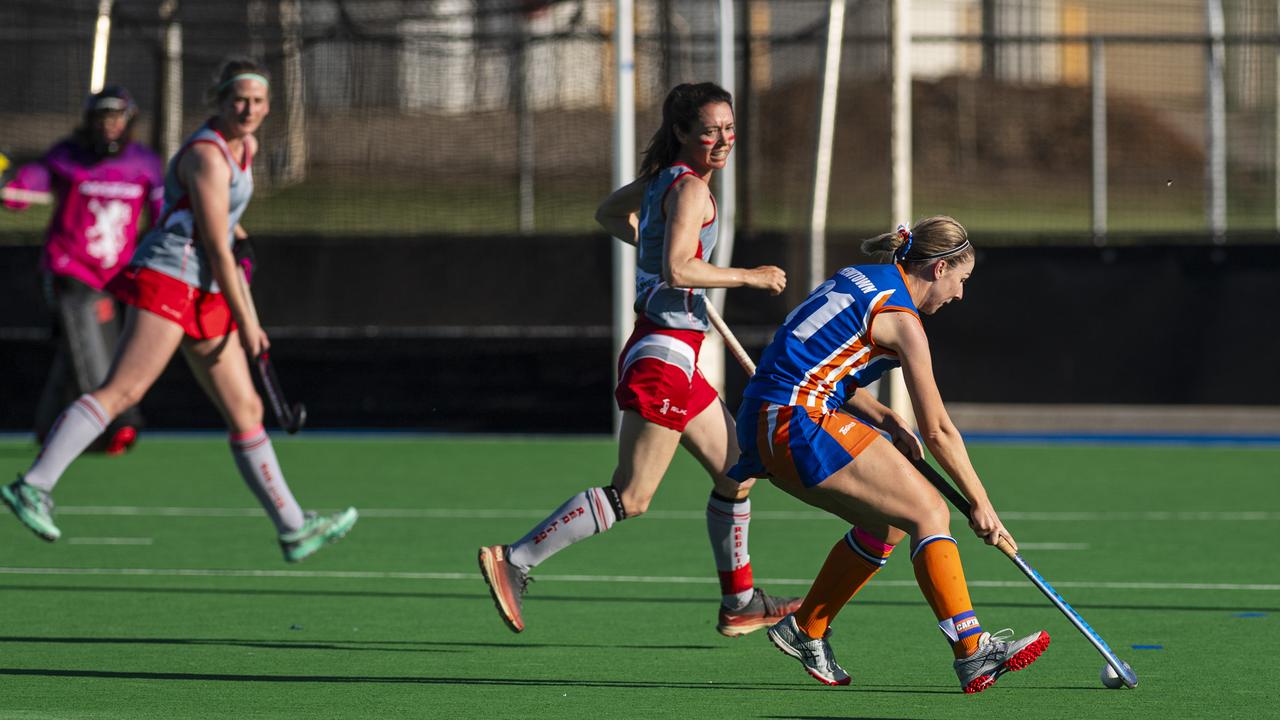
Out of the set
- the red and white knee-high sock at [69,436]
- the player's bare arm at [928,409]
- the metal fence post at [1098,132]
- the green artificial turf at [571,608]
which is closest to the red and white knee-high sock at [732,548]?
the green artificial turf at [571,608]

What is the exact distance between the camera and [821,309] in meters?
5.90

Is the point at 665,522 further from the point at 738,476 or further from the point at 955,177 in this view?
the point at 955,177

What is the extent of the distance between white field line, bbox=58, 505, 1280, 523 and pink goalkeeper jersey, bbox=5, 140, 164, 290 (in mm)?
2063

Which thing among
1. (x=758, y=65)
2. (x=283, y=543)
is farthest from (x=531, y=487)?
(x=758, y=65)

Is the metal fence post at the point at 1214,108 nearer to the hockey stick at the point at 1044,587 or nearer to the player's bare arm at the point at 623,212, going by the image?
the player's bare arm at the point at 623,212

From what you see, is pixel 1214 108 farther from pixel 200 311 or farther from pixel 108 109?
pixel 200 311

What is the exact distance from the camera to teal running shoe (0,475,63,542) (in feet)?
25.1

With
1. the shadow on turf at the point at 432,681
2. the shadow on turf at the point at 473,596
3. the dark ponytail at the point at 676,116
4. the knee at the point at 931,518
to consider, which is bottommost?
the shadow on turf at the point at 473,596

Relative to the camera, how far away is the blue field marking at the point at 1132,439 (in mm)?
14482

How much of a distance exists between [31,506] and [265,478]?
0.89 metres

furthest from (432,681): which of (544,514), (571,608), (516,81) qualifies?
(516,81)

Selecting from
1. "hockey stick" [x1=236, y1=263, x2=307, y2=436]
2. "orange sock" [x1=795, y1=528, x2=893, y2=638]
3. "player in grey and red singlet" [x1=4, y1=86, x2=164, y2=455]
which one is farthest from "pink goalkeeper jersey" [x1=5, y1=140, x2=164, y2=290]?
"orange sock" [x1=795, y1=528, x2=893, y2=638]

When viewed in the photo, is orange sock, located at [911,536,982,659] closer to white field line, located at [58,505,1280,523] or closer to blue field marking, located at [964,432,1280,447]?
white field line, located at [58,505,1280,523]

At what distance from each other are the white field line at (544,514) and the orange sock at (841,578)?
13.3 ft
